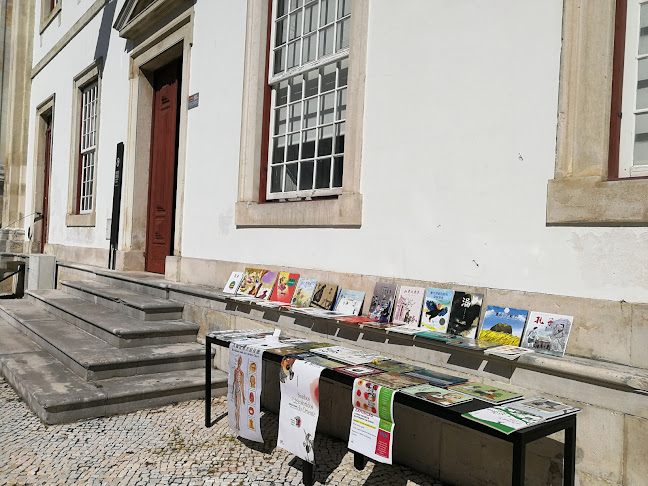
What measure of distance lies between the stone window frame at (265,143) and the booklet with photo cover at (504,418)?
2.10 m

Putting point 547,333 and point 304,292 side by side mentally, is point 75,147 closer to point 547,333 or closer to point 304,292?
point 304,292

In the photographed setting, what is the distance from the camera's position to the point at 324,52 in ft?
16.4

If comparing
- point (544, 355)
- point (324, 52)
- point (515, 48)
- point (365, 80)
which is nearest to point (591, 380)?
point (544, 355)

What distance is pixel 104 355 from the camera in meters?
4.76

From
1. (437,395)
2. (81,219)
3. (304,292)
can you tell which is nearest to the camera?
(437,395)

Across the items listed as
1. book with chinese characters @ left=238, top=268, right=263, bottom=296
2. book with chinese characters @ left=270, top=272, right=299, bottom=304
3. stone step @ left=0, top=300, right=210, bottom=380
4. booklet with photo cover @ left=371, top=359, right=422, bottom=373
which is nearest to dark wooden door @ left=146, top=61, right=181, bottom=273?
stone step @ left=0, top=300, right=210, bottom=380

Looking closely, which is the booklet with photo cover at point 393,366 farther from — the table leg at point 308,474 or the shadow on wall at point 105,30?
the shadow on wall at point 105,30

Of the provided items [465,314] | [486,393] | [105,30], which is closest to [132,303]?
[465,314]

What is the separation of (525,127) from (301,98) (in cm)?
255

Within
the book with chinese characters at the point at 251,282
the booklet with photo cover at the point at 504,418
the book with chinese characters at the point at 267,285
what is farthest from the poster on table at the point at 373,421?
the book with chinese characters at the point at 251,282

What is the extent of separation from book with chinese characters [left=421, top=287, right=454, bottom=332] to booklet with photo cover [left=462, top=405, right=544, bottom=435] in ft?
3.45

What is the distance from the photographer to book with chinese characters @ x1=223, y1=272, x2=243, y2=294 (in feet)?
17.4

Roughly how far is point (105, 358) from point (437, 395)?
10.3 feet

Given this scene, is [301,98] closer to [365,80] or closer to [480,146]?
[365,80]
